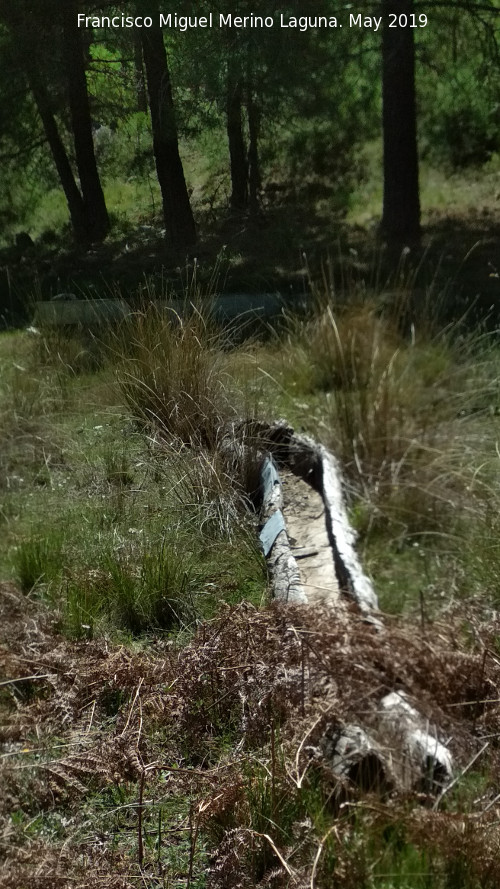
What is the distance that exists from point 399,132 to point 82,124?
349 centimetres

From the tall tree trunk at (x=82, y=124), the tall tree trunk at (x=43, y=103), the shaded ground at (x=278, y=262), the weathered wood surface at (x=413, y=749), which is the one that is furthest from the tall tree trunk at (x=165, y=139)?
the weathered wood surface at (x=413, y=749)

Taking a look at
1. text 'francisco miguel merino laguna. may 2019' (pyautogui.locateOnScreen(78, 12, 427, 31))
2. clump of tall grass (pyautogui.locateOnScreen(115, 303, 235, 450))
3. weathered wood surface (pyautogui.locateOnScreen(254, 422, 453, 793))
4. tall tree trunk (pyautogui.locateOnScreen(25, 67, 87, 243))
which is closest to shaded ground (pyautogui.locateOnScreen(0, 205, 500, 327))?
tall tree trunk (pyautogui.locateOnScreen(25, 67, 87, 243))

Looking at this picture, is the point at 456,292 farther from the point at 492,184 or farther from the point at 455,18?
the point at 492,184

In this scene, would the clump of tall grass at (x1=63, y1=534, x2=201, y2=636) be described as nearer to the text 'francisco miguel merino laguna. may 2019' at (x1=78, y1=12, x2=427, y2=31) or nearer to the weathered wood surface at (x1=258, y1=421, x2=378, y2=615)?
the weathered wood surface at (x1=258, y1=421, x2=378, y2=615)

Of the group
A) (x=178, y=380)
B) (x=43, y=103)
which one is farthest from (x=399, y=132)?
(x=178, y=380)

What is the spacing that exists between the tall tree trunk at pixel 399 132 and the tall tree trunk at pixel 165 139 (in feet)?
8.88

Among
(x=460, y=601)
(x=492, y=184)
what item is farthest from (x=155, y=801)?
(x=492, y=184)

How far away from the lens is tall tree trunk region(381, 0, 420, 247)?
9.05 m

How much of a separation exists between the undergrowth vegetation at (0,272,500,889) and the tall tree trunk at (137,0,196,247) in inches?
77.2

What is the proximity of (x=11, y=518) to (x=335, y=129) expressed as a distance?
23.3 feet

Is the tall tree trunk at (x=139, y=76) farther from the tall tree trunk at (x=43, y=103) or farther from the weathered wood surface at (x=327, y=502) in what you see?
the weathered wood surface at (x=327, y=502)

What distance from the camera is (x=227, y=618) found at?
10.1 ft

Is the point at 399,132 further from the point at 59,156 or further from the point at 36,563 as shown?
the point at 36,563

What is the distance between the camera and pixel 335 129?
394 inches
